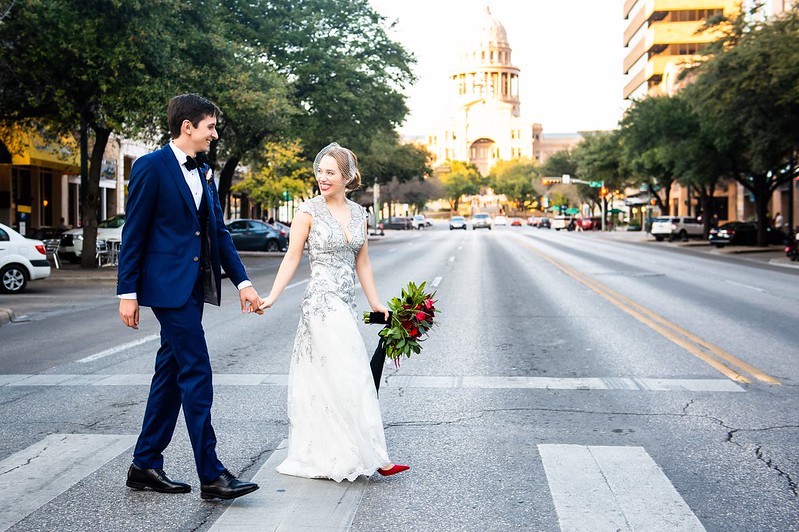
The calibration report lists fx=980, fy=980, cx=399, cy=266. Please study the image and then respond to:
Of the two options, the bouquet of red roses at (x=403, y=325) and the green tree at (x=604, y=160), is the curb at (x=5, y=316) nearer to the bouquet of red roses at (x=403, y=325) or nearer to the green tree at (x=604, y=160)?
the bouquet of red roses at (x=403, y=325)

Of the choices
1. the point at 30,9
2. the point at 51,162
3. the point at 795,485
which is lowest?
the point at 795,485

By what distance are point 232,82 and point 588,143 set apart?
63.4m

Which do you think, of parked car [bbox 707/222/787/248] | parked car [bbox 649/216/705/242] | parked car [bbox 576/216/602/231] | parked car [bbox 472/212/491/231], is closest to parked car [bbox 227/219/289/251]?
parked car [bbox 707/222/787/248]

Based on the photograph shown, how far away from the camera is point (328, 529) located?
178 inches

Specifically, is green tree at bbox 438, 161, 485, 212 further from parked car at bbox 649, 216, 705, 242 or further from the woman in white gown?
the woman in white gown

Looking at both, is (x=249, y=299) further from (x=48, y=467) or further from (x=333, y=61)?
(x=333, y=61)

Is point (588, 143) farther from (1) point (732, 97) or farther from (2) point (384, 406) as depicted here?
(2) point (384, 406)

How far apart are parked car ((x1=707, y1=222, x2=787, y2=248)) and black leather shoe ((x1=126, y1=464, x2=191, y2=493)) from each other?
143 ft

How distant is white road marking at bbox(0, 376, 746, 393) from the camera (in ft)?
27.7

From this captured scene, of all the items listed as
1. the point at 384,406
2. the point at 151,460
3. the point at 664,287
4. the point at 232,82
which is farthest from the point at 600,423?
the point at 232,82

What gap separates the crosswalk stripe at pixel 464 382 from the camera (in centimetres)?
845

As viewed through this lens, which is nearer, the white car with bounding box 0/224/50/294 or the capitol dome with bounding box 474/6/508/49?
the white car with bounding box 0/224/50/294

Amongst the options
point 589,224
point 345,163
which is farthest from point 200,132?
point 589,224

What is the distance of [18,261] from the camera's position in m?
19.7
